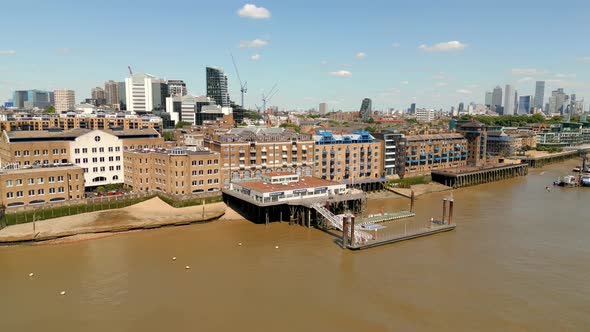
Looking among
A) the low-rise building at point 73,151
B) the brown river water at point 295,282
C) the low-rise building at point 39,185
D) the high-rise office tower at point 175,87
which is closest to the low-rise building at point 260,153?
the brown river water at point 295,282

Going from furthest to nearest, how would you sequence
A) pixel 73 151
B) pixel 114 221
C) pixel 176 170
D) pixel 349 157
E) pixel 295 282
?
pixel 349 157 < pixel 73 151 < pixel 176 170 < pixel 114 221 < pixel 295 282

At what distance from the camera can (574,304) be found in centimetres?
2914

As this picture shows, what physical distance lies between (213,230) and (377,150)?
36112 mm

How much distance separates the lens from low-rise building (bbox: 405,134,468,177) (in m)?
80.6

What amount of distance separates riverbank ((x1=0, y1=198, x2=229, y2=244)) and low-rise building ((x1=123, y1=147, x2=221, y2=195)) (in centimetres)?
281

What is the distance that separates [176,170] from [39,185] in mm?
14568

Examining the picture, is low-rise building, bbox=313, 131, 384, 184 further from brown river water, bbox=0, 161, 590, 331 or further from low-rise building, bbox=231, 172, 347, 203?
A: brown river water, bbox=0, 161, 590, 331

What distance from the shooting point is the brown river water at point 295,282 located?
26812 mm

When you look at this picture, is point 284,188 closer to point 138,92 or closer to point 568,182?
point 568,182

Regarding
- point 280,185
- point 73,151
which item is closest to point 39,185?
point 73,151

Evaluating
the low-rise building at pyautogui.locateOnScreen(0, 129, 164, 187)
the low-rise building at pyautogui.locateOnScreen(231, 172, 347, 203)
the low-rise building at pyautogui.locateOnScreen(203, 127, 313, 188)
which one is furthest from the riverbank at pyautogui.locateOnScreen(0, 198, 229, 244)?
the low-rise building at pyautogui.locateOnScreen(0, 129, 164, 187)

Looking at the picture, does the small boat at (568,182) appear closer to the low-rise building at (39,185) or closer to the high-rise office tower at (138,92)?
the low-rise building at (39,185)

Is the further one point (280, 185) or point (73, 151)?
point (73, 151)

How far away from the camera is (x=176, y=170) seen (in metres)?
52.6
